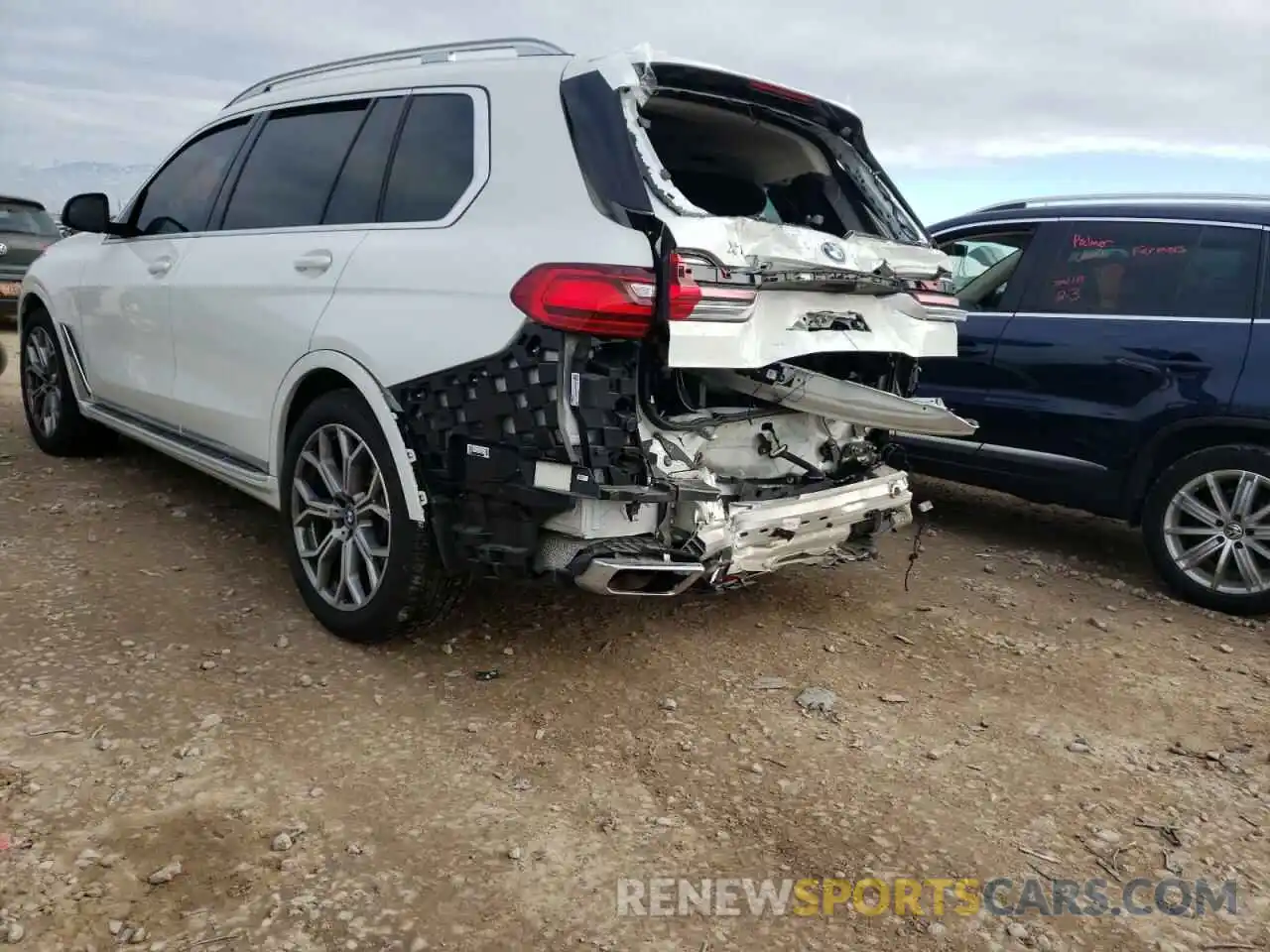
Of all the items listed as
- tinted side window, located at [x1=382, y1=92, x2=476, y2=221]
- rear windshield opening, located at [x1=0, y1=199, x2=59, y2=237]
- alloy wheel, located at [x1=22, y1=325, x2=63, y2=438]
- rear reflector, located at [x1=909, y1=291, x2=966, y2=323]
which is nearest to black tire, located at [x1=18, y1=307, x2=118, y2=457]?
alloy wheel, located at [x1=22, y1=325, x2=63, y2=438]

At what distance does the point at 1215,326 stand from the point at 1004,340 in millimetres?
1000

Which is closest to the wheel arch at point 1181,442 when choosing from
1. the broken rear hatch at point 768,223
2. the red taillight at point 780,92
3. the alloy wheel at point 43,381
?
the broken rear hatch at point 768,223

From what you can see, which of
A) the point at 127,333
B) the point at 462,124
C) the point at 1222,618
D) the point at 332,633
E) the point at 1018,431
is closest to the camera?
the point at 462,124

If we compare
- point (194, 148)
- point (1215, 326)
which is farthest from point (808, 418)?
point (194, 148)

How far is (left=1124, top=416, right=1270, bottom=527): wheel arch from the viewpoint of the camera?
4.49 metres

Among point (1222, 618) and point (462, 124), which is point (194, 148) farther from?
point (1222, 618)

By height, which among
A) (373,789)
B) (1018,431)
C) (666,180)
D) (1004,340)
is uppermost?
(666,180)

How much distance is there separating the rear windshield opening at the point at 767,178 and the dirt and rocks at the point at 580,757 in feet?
5.37

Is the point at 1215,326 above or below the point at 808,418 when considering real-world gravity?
above

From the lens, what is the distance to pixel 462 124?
331 centimetres

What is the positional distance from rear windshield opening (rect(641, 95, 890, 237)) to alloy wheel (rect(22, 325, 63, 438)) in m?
3.96

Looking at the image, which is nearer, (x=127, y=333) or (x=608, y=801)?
(x=608, y=801)

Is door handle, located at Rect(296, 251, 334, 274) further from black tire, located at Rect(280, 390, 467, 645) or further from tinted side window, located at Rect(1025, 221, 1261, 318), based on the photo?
tinted side window, located at Rect(1025, 221, 1261, 318)

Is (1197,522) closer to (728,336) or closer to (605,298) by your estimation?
(728,336)
